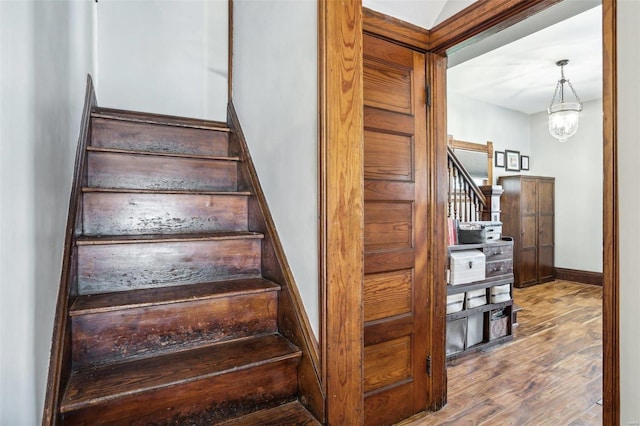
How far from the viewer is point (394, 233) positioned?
2.00 metres

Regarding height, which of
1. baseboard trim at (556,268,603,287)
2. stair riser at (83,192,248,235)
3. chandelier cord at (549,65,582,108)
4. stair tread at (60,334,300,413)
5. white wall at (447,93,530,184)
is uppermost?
chandelier cord at (549,65,582,108)

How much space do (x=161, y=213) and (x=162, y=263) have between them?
0.29m

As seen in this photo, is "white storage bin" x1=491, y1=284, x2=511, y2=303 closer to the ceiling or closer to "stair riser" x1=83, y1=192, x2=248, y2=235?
the ceiling

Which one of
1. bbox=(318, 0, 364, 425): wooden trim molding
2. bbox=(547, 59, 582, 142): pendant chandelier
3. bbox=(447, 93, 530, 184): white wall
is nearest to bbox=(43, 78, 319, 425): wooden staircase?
bbox=(318, 0, 364, 425): wooden trim molding

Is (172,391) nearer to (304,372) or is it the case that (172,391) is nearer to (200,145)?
(304,372)

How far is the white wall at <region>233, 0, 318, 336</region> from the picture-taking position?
1264mm

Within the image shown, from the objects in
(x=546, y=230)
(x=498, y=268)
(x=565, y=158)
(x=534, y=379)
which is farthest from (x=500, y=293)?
(x=565, y=158)

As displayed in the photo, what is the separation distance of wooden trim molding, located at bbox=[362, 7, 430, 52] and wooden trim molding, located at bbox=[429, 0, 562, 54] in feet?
0.22

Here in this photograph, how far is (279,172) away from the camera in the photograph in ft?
5.07

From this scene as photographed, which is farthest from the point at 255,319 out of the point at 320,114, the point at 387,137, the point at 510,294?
the point at 510,294

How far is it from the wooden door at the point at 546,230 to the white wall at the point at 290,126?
213 inches

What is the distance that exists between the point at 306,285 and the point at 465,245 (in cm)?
209

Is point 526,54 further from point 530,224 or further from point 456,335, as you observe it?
point 456,335

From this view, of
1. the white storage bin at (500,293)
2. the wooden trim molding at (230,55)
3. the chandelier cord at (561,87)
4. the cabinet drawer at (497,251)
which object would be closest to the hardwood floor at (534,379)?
the white storage bin at (500,293)
